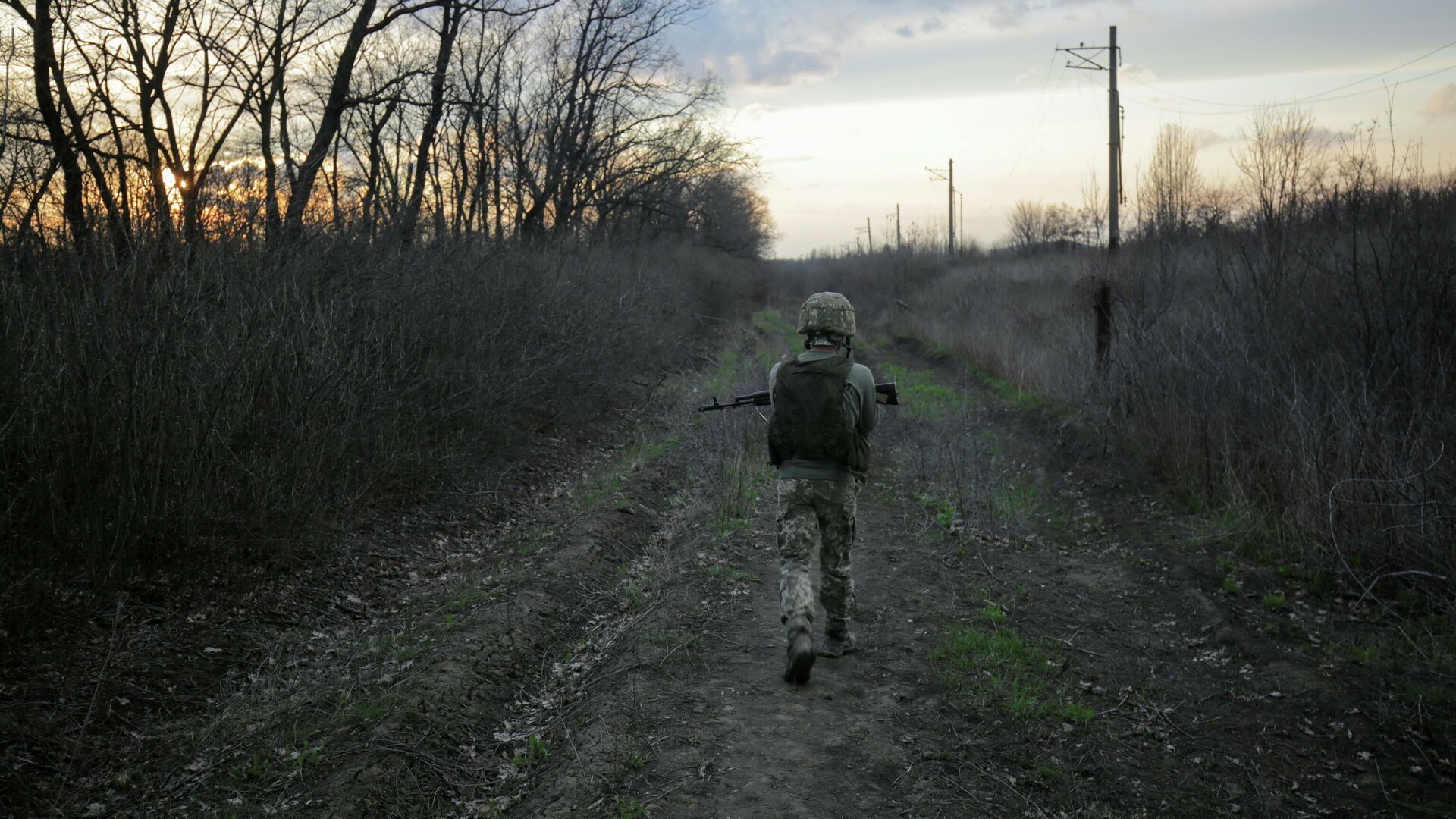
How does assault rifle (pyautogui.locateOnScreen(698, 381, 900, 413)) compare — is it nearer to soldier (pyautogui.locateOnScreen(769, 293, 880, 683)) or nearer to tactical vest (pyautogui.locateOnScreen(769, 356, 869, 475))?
soldier (pyautogui.locateOnScreen(769, 293, 880, 683))

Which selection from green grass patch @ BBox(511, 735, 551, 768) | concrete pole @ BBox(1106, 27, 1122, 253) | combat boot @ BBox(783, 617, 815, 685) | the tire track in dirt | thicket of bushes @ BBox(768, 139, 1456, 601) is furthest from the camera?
concrete pole @ BBox(1106, 27, 1122, 253)

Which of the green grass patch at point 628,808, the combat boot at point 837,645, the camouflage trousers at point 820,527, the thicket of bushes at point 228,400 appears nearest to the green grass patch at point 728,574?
the combat boot at point 837,645

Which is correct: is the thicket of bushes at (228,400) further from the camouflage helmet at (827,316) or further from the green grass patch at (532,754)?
the camouflage helmet at (827,316)

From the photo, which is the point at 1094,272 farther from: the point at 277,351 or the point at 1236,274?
the point at 277,351

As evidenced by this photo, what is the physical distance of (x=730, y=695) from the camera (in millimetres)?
5391

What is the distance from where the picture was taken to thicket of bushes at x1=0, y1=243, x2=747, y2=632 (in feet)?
17.8

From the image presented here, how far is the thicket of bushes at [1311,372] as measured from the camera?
695 cm

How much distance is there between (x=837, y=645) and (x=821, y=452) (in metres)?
1.27

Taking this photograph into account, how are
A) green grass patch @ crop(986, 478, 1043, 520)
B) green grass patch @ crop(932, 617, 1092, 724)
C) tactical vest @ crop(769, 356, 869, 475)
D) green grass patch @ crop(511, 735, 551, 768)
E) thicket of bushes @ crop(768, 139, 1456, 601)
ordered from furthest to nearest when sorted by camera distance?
green grass patch @ crop(986, 478, 1043, 520)
thicket of bushes @ crop(768, 139, 1456, 601)
tactical vest @ crop(769, 356, 869, 475)
green grass patch @ crop(932, 617, 1092, 724)
green grass patch @ crop(511, 735, 551, 768)

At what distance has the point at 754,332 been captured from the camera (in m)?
34.5

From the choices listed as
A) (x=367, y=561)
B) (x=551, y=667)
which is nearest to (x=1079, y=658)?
(x=551, y=667)

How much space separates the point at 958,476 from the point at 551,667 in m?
5.53

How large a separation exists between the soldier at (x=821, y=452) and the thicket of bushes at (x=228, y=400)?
12.1ft

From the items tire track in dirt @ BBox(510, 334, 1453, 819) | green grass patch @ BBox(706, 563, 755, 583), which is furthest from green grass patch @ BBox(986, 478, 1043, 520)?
green grass patch @ BBox(706, 563, 755, 583)
